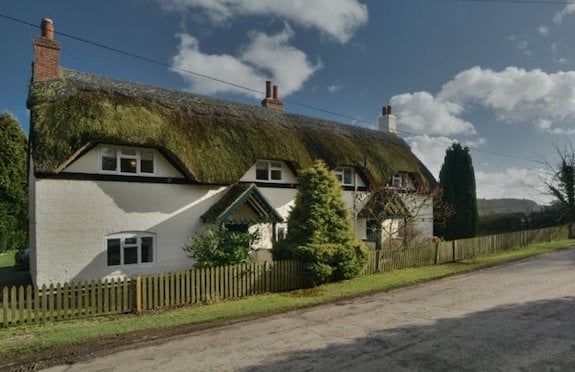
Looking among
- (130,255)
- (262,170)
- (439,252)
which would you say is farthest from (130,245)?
(439,252)

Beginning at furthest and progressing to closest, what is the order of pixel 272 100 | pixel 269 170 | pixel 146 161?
pixel 272 100 → pixel 269 170 → pixel 146 161

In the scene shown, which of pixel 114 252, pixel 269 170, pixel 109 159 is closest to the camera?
pixel 114 252

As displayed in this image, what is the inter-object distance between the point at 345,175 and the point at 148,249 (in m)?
12.3

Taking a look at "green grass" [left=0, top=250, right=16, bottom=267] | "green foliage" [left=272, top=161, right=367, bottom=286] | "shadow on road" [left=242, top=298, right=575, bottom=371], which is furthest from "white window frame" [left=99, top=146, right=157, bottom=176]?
"green grass" [left=0, top=250, right=16, bottom=267]

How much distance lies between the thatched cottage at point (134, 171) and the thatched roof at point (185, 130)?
55 mm

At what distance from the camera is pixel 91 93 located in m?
14.6

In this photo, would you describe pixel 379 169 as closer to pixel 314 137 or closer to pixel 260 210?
pixel 314 137

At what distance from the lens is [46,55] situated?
1428 cm

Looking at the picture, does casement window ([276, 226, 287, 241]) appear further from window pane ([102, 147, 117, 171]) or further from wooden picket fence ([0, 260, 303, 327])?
window pane ([102, 147, 117, 171])

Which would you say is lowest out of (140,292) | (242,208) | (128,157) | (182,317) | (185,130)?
(182,317)

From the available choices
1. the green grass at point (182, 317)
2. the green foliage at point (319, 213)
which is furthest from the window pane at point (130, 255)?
the green foliage at point (319, 213)

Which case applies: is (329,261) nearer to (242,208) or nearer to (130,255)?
(242,208)

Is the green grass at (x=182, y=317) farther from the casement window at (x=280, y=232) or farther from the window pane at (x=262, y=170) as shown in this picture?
the window pane at (x=262, y=170)

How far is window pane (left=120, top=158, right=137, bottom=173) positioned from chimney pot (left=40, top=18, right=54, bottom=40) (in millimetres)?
5698
